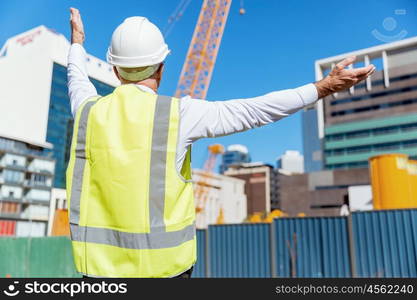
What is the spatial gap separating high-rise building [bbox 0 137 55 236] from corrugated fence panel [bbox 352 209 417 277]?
53.3 m

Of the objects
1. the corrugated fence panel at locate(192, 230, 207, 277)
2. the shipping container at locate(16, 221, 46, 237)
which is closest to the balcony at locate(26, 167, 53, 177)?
the shipping container at locate(16, 221, 46, 237)

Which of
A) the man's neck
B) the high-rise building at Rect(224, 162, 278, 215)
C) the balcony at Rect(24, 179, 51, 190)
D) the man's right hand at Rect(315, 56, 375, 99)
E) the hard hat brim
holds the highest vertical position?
the high-rise building at Rect(224, 162, 278, 215)

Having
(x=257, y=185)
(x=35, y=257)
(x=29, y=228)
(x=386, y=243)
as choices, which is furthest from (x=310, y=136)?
(x=35, y=257)

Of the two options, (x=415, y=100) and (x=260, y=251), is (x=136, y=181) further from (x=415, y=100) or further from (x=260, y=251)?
(x=415, y=100)

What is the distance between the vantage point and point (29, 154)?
6275 centimetres

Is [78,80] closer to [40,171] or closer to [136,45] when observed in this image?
[136,45]

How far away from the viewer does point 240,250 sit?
16.7 metres

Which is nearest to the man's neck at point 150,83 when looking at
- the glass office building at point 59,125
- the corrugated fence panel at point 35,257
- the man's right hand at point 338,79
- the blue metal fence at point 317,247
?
the man's right hand at point 338,79

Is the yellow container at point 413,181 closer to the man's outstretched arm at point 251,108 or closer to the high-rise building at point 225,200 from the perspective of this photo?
the man's outstretched arm at point 251,108

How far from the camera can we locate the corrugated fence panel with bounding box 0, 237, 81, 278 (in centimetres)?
1290

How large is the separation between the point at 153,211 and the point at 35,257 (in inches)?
558

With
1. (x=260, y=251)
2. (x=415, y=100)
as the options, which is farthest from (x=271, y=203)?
(x=260, y=251)

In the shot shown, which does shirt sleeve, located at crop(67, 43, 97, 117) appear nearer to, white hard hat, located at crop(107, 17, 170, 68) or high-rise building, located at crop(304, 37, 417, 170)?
white hard hat, located at crop(107, 17, 170, 68)

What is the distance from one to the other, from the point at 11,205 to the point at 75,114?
65.5 metres
